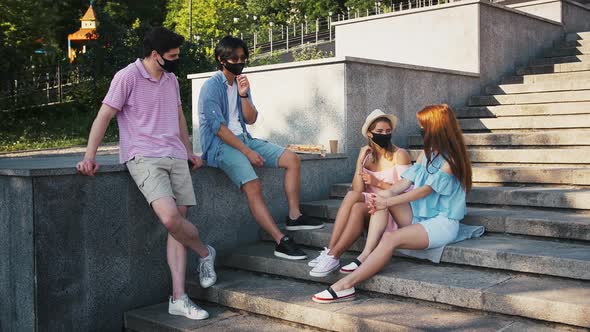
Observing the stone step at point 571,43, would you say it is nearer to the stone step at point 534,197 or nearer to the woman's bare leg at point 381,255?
the stone step at point 534,197

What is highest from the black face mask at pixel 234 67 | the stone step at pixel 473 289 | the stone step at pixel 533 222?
the black face mask at pixel 234 67

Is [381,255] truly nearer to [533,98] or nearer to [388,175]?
[388,175]

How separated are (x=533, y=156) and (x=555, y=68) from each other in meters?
3.21

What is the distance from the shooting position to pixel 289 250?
206 inches

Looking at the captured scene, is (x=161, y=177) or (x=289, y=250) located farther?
(x=289, y=250)

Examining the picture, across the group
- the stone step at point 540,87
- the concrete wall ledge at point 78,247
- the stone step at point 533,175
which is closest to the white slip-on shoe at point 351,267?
the concrete wall ledge at point 78,247

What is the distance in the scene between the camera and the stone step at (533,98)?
775 centimetres

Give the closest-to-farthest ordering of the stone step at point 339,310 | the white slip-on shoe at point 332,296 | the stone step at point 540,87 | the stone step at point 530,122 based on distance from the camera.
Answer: the stone step at point 339,310 → the white slip-on shoe at point 332,296 → the stone step at point 530,122 → the stone step at point 540,87

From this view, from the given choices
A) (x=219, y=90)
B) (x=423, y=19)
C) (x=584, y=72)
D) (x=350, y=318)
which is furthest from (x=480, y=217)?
(x=423, y=19)

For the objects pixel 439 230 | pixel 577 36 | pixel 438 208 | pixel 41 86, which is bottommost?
pixel 439 230

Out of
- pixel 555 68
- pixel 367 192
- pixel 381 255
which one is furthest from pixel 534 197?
pixel 555 68

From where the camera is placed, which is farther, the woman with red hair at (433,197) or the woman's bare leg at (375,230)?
the woman's bare leg at (375,230)

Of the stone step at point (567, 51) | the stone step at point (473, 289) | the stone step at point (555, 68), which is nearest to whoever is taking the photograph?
the stone step at point (473, 289)

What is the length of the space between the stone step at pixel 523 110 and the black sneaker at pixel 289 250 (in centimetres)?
376
